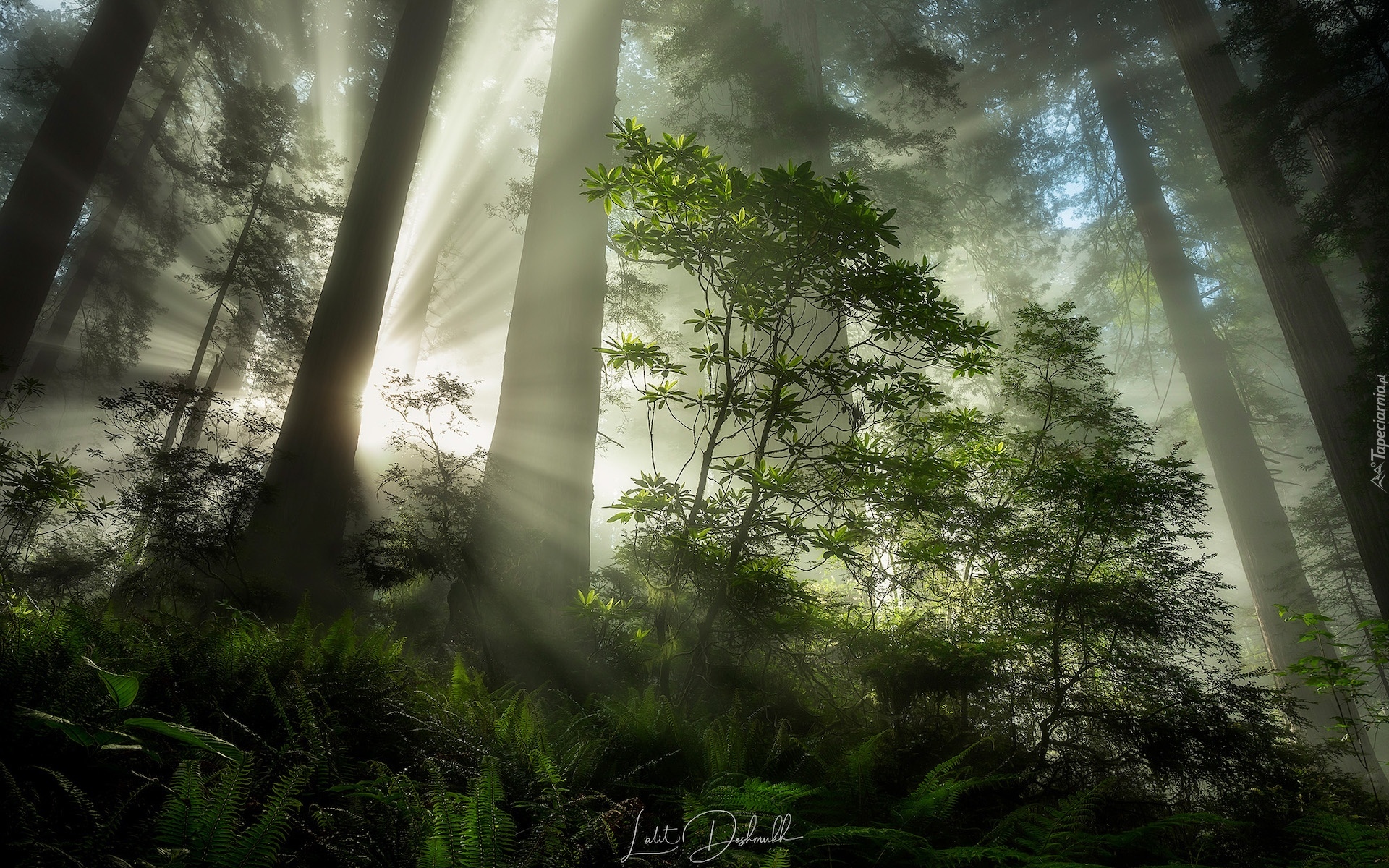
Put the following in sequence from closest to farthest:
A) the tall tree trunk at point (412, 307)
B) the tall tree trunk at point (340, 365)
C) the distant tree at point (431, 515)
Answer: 1. the distant tree at point (431, 515)
2. the tall tree trunk at point (340, 365)
3. the tall tree trunk at point (412, 307)

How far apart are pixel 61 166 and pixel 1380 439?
15.2 metres

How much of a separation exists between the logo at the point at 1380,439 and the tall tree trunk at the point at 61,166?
14.4m

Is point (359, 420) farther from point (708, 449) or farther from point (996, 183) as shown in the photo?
point (996, 183)

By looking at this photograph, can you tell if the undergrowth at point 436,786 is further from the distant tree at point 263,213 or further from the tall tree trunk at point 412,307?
the tall tree trunk at point 412,307

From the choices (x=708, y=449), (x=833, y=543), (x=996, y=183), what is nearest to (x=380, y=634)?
(x=708, y=449)

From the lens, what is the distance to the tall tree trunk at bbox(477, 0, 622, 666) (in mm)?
5574

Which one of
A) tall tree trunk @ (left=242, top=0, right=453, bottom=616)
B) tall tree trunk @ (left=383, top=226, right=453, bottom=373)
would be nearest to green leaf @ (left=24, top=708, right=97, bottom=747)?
tall tree trunk @ (left=242, top=0, right=453, bottom=616)

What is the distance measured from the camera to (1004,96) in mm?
19891

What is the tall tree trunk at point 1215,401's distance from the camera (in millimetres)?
12164

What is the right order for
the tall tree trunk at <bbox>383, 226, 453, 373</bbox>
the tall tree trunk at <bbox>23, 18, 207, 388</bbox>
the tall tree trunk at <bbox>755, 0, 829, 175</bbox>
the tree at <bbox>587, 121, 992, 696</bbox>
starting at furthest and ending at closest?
1. the tall tree trunk at <bbox>383, 226, 453, 373</bbox>
2. the tall tree trunk at <bbox>23, 18, 207, 388</bbox>
3. the tall tree trunk at <bbox>755, 0, 829, 175</bbox>
4. the tree at <bbox>587, 121, 992, 696</bbox>

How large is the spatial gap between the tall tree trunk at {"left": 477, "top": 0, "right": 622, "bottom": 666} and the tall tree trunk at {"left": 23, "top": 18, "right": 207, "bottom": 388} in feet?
37.0

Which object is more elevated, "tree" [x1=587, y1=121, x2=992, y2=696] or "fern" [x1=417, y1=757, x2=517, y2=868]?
"tree" [x1=587, y1=121, x2=992, y2=696]

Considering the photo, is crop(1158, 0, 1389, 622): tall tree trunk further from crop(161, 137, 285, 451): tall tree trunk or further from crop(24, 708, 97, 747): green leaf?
crop(161, 137, 285, 451): tall tree trunk
